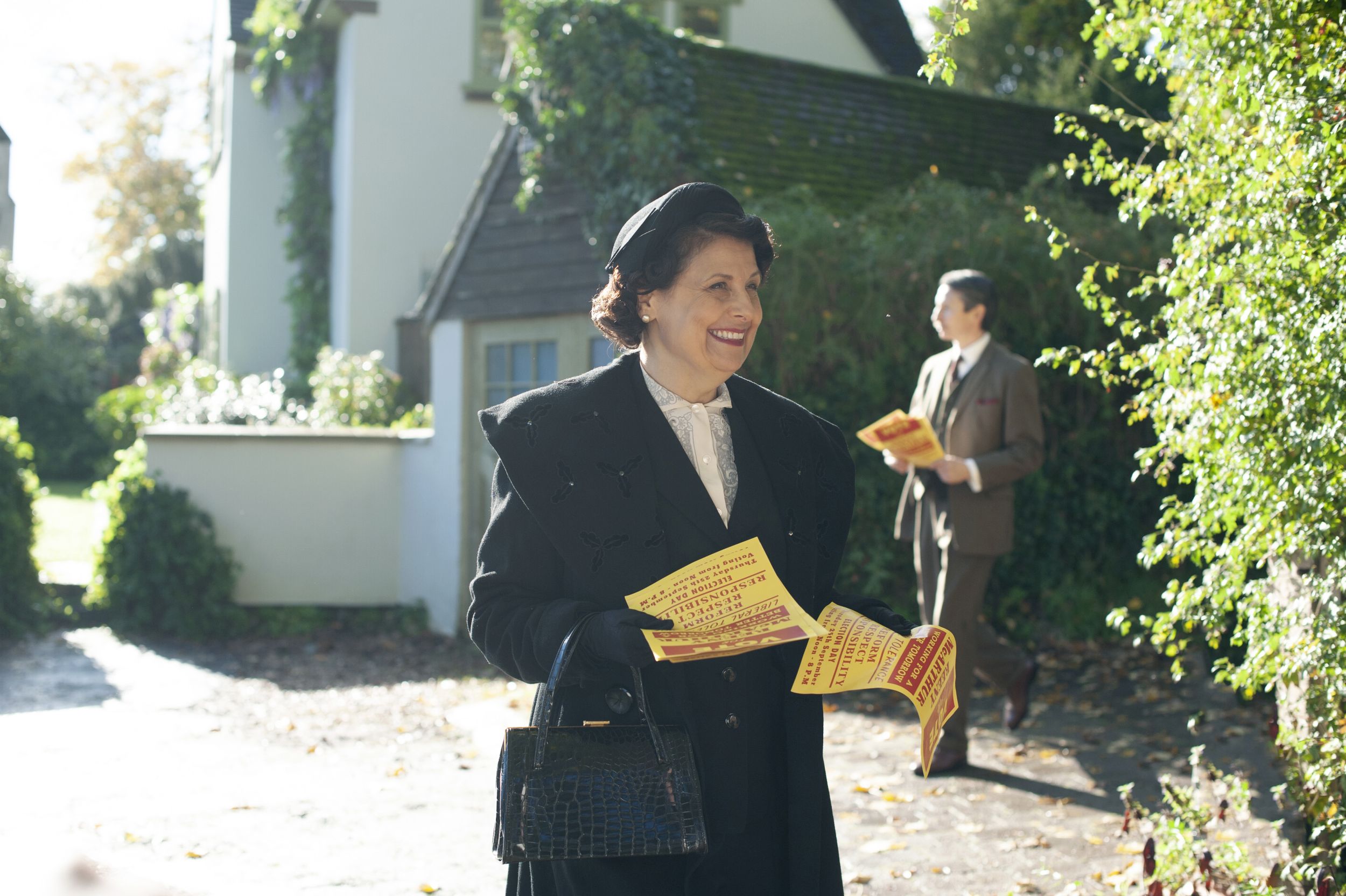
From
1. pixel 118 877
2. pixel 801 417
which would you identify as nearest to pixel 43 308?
pixel 118 877

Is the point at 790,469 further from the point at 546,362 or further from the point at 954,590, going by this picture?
the point at 546,362

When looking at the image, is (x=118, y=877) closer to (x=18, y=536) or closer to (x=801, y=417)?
(x=801, y=417)

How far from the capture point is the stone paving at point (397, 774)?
4980 millimetres

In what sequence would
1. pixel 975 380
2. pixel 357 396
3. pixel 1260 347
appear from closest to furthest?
1. pixel 1260 347
2. pixel 975 380
3. pixel 357 396

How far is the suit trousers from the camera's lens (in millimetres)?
6211

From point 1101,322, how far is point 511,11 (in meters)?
4.82

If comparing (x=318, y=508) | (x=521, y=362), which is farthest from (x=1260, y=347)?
(x=318, y=508)

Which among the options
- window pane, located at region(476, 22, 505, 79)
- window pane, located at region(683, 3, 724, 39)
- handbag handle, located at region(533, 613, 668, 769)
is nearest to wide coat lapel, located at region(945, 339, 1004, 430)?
handbag handle, located at region(533, 613, 668, 769)

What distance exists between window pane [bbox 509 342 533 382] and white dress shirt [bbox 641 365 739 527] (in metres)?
7.45

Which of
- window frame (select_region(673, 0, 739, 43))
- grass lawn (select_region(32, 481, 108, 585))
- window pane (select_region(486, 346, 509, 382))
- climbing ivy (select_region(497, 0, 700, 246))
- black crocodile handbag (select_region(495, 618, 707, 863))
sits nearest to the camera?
black crocodile handbag (select_region(495, 618, 707, 863))

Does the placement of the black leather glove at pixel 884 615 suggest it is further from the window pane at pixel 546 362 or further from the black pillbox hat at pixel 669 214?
the window pane at pixel 546 362

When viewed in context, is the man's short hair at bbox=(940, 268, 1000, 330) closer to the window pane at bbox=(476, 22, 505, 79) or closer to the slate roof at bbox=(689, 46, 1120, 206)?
the slate roof at bbox=(689, 46, 1120, 206)

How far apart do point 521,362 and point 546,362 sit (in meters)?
0.29

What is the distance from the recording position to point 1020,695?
6676 millimetres
